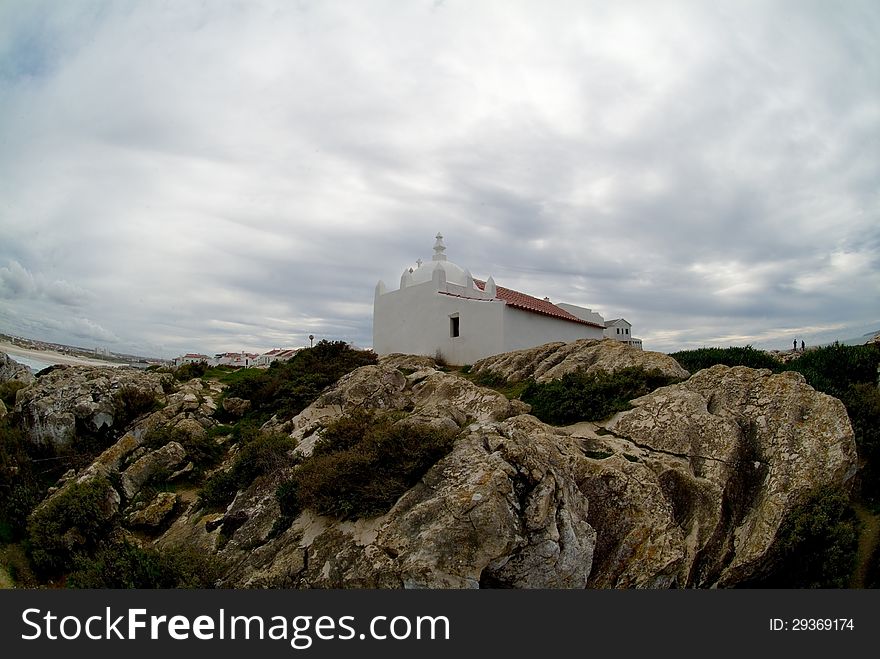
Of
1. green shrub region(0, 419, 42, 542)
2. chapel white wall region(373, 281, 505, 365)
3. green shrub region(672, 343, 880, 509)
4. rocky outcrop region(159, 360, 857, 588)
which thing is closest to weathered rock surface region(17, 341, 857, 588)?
rocky outcrop region(159, 360, 857, 588)

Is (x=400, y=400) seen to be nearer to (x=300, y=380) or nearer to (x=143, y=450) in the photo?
(x=300, y=380)

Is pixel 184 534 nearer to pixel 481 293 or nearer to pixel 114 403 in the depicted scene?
pixel 114 403

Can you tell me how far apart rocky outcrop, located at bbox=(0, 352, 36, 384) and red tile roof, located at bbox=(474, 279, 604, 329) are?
22611 millimetres

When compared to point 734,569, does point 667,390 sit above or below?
above

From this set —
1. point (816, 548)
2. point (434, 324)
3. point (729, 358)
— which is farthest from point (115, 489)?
point (729, 358)

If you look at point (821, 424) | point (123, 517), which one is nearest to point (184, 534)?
point (123, 517)

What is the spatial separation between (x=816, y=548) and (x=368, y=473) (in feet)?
26.2

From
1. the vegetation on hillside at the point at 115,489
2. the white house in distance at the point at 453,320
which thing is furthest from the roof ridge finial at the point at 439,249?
the vegetation on hillside at the point at 115,489

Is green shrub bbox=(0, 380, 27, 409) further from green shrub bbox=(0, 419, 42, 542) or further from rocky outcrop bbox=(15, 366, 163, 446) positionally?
green shrub bbox=(0, 419, 42, 542)

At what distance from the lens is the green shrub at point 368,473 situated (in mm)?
8914

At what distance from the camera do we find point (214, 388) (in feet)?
69.8

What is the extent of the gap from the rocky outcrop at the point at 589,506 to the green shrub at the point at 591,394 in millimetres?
575

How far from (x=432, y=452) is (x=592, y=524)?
304cm

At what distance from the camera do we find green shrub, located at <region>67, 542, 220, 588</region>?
8.44 m
